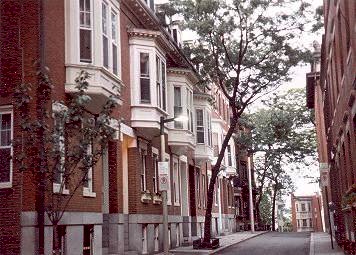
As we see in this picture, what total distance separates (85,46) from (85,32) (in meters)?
0.49

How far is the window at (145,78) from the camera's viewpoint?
23781 mm

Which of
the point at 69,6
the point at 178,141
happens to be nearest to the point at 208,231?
the point at 178,141

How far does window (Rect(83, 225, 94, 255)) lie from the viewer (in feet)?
59.0

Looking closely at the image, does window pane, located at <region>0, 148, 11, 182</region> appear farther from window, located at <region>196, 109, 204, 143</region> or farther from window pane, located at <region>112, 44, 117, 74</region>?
Result: window, located at <region>196, 109, 204, 143</region>

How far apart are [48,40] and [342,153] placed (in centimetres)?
1216

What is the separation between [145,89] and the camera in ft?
78.4

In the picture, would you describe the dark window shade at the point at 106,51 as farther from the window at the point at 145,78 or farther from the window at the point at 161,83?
the window at the point at 161,83

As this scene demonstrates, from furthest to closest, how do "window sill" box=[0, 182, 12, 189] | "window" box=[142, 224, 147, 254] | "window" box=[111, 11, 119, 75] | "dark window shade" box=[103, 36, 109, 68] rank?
"window" box=[142, 224, 147, 254], "window" box=[111, 11, 119, 75], "dark window shade" box=[103, 36, 109, 68], "window sill" box=[0, 182, 12, 189]

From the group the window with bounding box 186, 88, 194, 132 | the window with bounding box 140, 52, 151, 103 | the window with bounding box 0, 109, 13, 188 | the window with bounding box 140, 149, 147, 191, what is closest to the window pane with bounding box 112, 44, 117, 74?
the window with bounding box 140, 52, 151, 103

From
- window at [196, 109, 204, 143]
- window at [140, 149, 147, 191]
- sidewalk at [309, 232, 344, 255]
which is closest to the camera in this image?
sidewalk at [309, 232, 344, 255]

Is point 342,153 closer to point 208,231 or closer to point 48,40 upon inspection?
point 208,231

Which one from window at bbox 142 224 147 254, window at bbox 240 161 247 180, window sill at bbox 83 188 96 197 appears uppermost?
window at bbox 240 161 247 180

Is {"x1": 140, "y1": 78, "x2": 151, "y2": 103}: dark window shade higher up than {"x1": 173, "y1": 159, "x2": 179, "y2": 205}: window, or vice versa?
{"x1": 140, "y1": 78, "x2": 151, "y2": 103}: dark window shade

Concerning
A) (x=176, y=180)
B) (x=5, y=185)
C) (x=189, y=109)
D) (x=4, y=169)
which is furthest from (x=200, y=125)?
(x=5, y=185)
